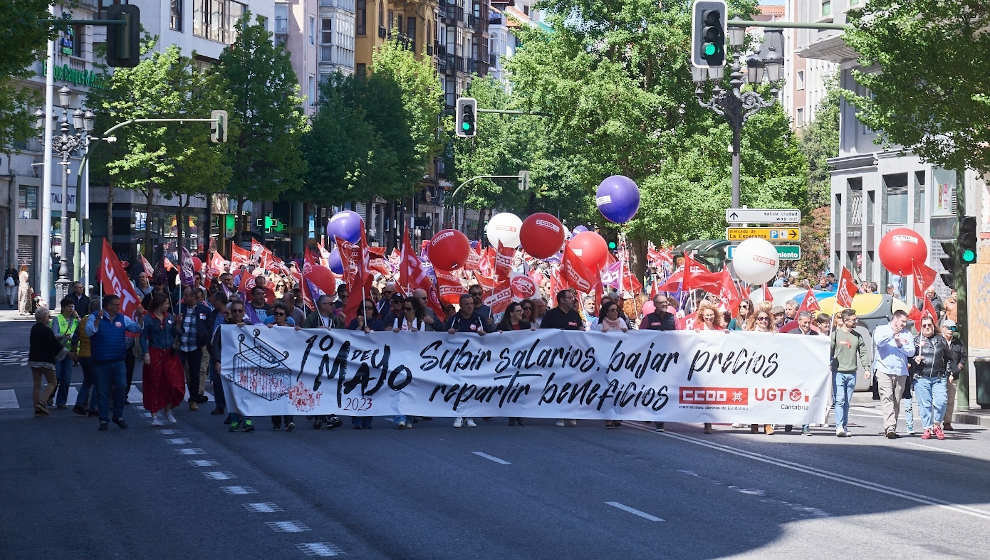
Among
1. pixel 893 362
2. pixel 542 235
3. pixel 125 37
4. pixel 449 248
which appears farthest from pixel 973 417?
pixel 125 37

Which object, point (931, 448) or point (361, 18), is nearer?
point (931, 448)

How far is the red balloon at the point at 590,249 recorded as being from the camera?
88.6ft

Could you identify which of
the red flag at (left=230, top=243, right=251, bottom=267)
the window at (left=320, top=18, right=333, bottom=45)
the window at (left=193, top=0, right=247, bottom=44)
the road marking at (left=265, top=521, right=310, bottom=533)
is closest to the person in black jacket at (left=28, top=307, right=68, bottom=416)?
the road marking at (left=265, top=521, right=310, bottom=533)

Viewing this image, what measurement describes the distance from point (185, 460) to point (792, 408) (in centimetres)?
819

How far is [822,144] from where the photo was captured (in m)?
94.4

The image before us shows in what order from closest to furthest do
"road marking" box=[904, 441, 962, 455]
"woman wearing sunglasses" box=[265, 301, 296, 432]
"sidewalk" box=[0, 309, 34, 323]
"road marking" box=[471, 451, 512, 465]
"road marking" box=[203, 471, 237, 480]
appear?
"road marking" box=[203, 471, 237, 480], "road marking" box=[471, 451, 512, 465], "road marking" box=[904, 441, 962, 455], "woman wearing sunglasses" box=[265, 301, 296, 432], "sidewalk" box=[0, 309, 34, 323]

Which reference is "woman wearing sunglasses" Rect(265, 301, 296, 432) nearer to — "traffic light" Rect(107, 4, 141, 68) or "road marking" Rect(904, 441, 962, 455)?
"traffic light" Rect(107, 4, 141, 68)

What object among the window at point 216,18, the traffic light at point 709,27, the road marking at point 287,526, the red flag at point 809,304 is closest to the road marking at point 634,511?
the road marking at point 287,526

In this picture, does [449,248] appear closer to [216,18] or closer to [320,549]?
[320,549]

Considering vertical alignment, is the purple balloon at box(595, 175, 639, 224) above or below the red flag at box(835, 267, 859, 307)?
above

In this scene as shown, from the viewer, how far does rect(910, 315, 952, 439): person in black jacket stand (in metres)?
21.0

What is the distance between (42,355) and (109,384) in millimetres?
2591

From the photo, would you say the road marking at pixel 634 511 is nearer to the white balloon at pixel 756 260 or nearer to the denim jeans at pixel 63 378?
the denim jeans at pixel 63 378

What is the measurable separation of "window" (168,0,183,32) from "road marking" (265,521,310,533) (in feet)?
189
